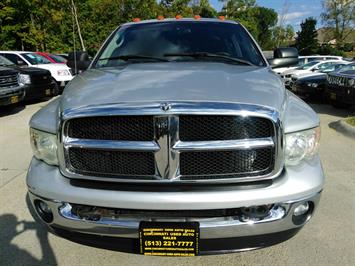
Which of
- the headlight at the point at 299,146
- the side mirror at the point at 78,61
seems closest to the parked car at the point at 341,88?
the side mirror at the point at 78,61

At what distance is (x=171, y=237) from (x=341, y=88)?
29.7ft

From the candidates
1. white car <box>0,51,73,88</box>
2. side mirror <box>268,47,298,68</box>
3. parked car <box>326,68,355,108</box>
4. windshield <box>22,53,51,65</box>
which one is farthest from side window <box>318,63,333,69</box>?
side mirror <box>268,47,298,68</box>

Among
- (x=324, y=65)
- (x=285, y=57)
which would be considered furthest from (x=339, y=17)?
(x=285, y=57)

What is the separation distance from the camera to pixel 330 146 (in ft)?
22.3

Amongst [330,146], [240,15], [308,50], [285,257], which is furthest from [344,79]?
[240,15]

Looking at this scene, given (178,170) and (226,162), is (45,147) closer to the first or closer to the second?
(178,170)

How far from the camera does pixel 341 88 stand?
33.4 ft

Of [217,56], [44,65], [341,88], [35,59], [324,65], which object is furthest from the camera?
[324,65]

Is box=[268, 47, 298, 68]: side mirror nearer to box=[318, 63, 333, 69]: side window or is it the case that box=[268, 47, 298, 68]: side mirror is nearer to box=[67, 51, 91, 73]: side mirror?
box=[67, 51, 91, 73]: side mirror

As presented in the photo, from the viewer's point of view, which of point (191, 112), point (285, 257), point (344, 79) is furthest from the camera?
point (344, 79)

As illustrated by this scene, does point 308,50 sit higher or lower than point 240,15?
lower

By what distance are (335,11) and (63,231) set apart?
190 ft

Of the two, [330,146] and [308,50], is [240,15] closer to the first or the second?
[308,50]

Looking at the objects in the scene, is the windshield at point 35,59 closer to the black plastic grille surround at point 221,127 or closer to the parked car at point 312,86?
the parked car at point 312,86
